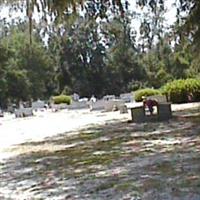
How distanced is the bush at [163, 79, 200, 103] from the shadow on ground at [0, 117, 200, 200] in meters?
15.2

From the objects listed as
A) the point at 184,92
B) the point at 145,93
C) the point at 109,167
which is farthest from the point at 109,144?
the point at 145,93

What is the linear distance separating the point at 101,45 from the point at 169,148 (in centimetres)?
5087

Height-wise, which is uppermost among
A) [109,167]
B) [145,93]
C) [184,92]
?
[145,93]

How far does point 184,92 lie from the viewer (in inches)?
1190

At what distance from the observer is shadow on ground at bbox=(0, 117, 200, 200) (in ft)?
23.6

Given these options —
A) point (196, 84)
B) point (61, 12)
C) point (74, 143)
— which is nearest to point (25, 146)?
point (74, 143)

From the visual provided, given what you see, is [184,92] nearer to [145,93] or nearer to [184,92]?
[184,92]

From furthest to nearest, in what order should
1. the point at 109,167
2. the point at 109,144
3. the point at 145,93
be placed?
the point at 145,93, the point at 109,144, the point at 109,167

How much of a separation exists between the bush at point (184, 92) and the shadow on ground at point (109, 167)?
49.8ft

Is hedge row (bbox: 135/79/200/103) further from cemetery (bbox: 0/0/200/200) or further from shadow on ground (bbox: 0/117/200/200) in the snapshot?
shadow on ground (bbox: 0/117/200/200)

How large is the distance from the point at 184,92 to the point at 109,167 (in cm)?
2155

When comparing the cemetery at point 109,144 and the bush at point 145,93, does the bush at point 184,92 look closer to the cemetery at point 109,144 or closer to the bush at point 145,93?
the cemetery at point 109,144

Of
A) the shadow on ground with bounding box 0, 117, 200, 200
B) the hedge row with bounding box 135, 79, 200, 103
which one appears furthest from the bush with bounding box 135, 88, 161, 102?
the shadow on ground with bounding box 0, 117, 200, 200

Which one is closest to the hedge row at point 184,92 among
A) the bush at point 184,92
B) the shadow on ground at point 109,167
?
the bush at point 184,92
